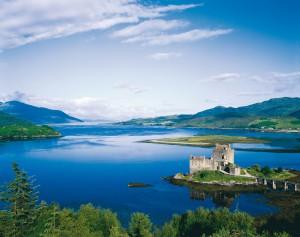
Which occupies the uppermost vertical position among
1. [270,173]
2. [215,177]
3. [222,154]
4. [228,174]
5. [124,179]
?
[222,154]

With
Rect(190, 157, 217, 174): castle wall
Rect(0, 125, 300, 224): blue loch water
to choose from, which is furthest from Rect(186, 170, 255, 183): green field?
Rect(0, 125, 300, 224): blue loch water

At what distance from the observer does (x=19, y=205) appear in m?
57.6

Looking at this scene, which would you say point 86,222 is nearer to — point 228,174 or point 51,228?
point 51,228

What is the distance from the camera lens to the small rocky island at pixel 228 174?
369ft

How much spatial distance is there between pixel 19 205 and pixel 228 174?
73783 mm

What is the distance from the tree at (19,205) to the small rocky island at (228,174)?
67046 millimetres

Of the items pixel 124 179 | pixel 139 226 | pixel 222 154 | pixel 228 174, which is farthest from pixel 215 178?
pixel 139 226

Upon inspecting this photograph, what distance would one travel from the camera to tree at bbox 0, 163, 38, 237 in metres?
56.6

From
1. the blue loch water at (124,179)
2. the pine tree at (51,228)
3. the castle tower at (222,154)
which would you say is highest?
the castle tower at (222,154)

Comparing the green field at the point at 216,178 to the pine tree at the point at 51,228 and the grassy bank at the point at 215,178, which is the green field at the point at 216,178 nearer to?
the grassy bank at the point at 215,178

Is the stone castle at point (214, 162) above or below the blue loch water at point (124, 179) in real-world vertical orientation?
above

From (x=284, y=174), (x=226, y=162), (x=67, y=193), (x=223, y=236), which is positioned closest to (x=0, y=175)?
(x=67, y=193)

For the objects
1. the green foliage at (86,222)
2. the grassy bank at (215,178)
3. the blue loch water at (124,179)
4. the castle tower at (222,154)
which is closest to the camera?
the green foliage at (86,222)

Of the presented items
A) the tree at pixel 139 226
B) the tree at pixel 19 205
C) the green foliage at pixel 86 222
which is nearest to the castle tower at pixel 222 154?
the green foliage at pixel 86 222
